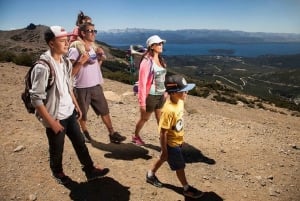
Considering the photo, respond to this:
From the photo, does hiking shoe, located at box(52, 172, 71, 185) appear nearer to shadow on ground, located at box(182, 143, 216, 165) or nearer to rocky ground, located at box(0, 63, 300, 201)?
rocky ground, located at box(0, 63, 300, 201)

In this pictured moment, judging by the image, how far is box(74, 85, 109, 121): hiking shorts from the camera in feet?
20.5

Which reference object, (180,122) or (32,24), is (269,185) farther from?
(32,24)

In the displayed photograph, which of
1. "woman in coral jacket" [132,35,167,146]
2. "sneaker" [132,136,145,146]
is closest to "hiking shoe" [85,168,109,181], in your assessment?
"woman in coral jacket" [132,35,167,146]

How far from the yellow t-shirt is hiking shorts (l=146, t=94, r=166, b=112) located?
5.38ft

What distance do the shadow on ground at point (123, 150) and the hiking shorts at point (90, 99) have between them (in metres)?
0.74

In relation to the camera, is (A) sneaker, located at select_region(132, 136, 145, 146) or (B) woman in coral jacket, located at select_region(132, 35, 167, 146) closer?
(B) woman in coral jacket, located at select_region(132, 35, 167, 146)

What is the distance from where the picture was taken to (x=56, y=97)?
437 cm

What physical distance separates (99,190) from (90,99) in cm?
191

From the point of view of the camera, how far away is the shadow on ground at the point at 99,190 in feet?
16.4

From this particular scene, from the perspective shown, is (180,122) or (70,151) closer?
(180,122)

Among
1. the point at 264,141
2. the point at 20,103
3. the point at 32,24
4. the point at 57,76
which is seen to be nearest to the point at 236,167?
the point at 264,141

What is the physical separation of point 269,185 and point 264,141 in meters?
2.54

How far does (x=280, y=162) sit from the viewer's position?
23.4 feet

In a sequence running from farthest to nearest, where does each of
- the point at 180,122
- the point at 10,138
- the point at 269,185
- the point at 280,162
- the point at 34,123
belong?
the point at 34,123 < the point at 280,162 < the point at 10,138 < the point at 269,185 < the point at 180,122
